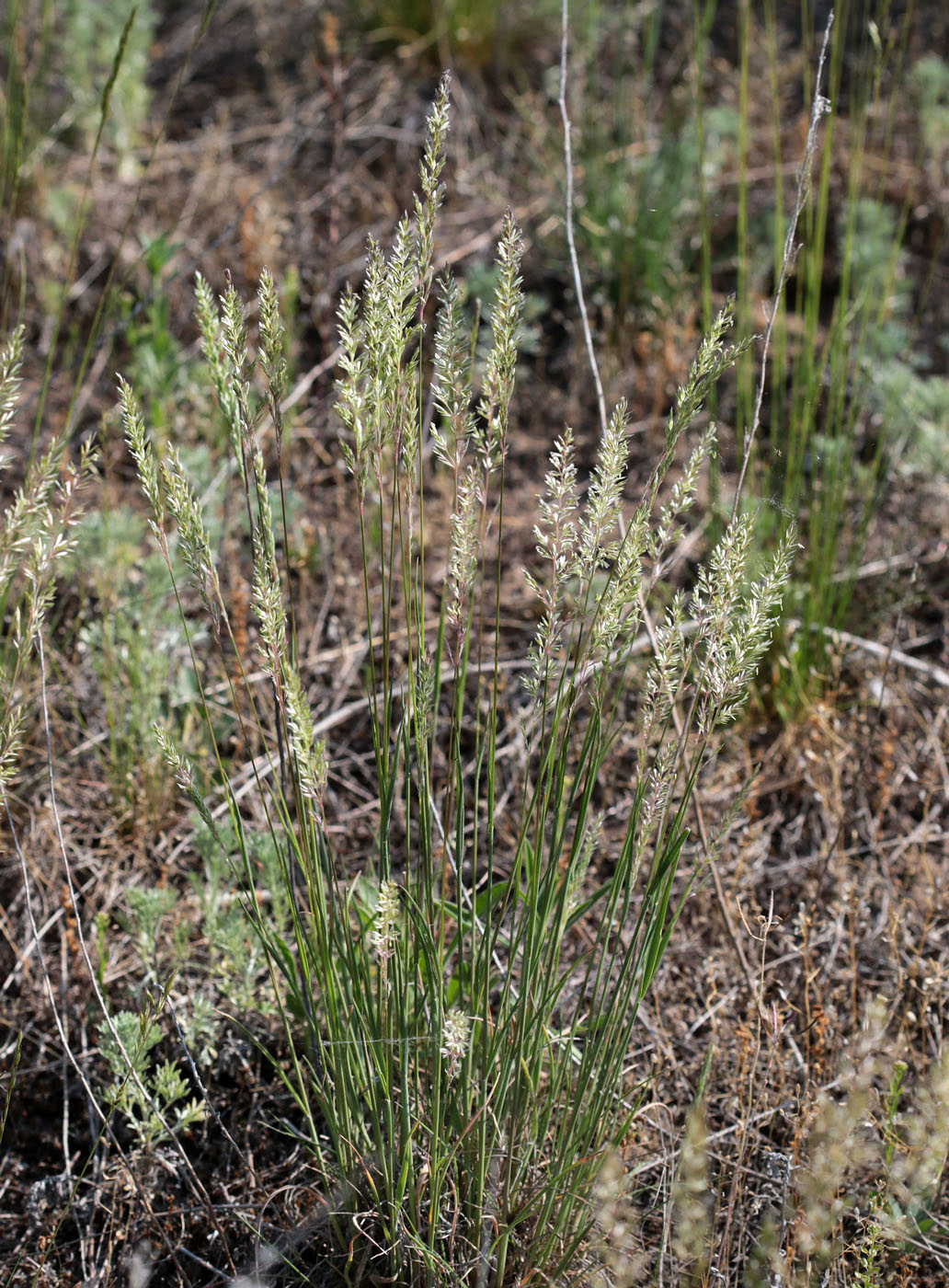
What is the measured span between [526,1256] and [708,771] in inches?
46.3

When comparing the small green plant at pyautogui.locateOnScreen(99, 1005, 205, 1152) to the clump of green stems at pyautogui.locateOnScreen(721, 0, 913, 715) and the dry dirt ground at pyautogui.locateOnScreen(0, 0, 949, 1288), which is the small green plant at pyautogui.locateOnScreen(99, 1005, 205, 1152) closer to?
the dry dirt ground at pyautogui.locateOnScreen(0, 0, 949, 1288)

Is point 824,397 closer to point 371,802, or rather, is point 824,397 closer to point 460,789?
point 371,802

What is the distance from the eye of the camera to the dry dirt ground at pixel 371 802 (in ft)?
5.35

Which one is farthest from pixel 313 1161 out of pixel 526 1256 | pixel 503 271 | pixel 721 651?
pixel 503 271

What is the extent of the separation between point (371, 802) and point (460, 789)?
3.54 ft

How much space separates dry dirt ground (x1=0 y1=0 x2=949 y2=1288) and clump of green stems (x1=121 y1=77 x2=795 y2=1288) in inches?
5.7

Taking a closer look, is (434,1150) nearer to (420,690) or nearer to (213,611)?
(420,690)

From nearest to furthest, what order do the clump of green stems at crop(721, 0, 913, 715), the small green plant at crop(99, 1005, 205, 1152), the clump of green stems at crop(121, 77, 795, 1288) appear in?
the clump of green stems at crop(121, 77, 795, 1288) < the small green plant at crop(99, 1005, 205, 1152) < the clump of green stems at crop(721, 0, 913, 715)

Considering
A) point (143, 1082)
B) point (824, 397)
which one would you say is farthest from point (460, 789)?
point (824, 397)

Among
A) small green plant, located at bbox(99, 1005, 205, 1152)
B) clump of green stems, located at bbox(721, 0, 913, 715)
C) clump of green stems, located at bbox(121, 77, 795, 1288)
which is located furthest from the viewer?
clump of green stems, located at bbox(721, 0, 913, 715)

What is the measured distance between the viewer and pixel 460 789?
1.25 metres

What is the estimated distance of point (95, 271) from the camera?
3594mm

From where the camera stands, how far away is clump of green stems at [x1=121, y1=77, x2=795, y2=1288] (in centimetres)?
109

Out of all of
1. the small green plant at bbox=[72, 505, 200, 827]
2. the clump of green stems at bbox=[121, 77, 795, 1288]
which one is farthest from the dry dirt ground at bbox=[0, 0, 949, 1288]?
the clump of green stems at bbox=[121, 77, 795, 1288]
